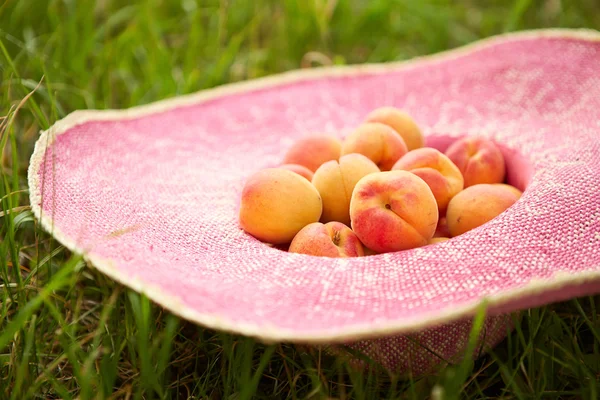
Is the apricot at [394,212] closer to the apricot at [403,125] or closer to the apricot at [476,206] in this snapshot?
the apricot at [476,206]

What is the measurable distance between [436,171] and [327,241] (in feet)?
0.86

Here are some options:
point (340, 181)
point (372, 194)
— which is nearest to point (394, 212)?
point (372, 194)

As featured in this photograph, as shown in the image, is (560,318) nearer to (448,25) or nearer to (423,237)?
(423,237)

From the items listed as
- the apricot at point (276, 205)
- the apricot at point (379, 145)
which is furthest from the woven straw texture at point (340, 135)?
the apricot at point (379, 145)

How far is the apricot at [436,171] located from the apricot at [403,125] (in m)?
0.13

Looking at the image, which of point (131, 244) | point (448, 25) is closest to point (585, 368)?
point (131, 244)

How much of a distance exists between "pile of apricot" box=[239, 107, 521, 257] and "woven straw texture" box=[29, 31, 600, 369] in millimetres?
67

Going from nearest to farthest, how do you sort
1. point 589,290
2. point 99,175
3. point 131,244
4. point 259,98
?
point 589,290
point 131,244
point 99,175
point 259,98

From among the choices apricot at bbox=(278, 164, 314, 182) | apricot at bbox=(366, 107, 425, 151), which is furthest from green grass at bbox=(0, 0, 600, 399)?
apricot at bbox=(366, 107, 425, 151)

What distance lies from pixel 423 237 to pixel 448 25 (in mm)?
1575

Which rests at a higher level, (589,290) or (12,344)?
(589,290)

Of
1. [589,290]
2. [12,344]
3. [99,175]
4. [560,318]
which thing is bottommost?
[12,344]

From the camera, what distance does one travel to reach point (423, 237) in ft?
3.42

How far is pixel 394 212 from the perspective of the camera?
3.38 ft
